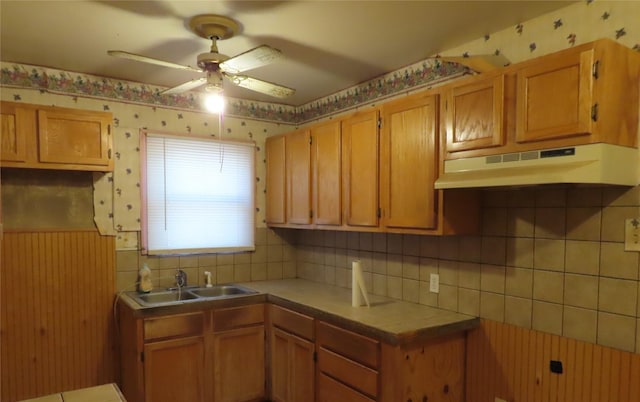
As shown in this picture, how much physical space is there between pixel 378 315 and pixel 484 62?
1.51m

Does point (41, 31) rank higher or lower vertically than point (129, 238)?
higher

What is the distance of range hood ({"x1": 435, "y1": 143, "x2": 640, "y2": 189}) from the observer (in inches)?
60.5

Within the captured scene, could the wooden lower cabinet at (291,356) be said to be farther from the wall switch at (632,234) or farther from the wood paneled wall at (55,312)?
the wall switch at (632,234)

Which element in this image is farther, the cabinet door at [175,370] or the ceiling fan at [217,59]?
the cabinet door at [175,370]

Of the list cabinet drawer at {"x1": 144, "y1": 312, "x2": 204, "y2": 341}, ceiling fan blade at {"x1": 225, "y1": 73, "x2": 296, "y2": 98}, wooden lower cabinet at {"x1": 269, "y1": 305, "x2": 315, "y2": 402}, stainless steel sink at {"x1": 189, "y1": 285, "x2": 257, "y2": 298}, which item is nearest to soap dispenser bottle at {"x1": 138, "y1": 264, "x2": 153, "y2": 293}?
stainless steel sink at {"x1": 189, "y1": 285, "x2": 257, "y2": 298}

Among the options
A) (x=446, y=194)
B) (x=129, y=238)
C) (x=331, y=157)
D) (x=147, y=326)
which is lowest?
(x=147, y=326)

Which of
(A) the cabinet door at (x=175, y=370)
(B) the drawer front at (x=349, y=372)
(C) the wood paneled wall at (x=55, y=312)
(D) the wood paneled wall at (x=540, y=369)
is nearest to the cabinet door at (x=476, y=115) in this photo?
(D) the wood paneled wall at (x=540, y=369)

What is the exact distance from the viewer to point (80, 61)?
2682 millimetres

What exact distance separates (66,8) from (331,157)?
5.74 ft

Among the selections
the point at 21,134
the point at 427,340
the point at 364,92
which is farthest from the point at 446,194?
the point at 21,134

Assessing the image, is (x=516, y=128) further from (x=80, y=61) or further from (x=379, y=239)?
(x=80, y=61)

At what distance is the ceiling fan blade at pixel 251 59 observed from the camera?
5.99 feet

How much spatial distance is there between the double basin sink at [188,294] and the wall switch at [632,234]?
2361 millimetres

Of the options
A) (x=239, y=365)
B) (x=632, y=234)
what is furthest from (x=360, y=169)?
(x=239, y=365)
